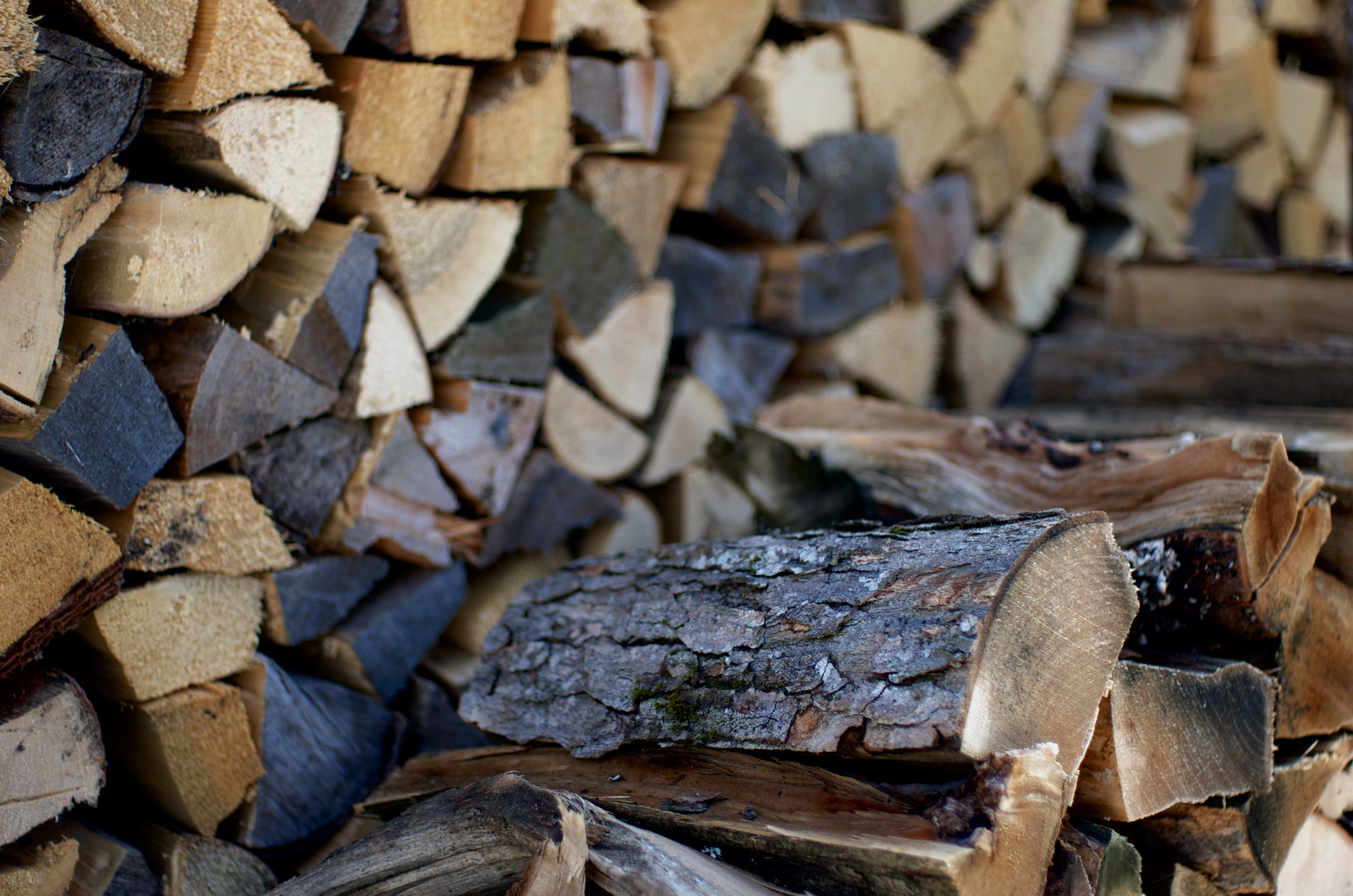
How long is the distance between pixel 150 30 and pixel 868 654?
3.77 ft

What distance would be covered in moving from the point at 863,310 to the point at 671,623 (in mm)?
1560

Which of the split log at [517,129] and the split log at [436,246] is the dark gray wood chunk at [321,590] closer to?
the split log at [436,246]

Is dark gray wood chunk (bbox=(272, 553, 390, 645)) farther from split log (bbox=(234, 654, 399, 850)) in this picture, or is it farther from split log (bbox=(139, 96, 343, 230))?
split log (bbox=(139, 96, 343, 230))

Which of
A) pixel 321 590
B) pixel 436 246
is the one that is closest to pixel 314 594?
pixel 321 590

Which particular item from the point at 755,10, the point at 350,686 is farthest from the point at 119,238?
the point at 755,10

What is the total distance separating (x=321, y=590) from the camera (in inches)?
62.9

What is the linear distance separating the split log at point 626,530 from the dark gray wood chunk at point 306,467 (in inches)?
24.8

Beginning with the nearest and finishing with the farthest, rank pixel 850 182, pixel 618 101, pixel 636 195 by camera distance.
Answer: pixel 618 101
pixel 636 195
pixel 850 182

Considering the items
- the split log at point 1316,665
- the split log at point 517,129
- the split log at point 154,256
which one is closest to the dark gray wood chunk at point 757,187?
the split log at point 517,129

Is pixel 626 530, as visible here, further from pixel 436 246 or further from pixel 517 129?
pixel 517 129

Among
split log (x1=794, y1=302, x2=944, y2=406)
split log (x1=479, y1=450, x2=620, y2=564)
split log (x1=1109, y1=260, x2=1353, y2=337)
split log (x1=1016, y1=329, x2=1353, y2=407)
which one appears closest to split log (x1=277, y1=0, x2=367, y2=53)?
split log (x1=479, y1=450, x2=620, y2=564)

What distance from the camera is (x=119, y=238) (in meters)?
1.26

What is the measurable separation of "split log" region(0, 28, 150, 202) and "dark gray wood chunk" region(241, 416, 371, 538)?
1.50ft

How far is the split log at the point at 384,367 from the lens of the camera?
1580mm
